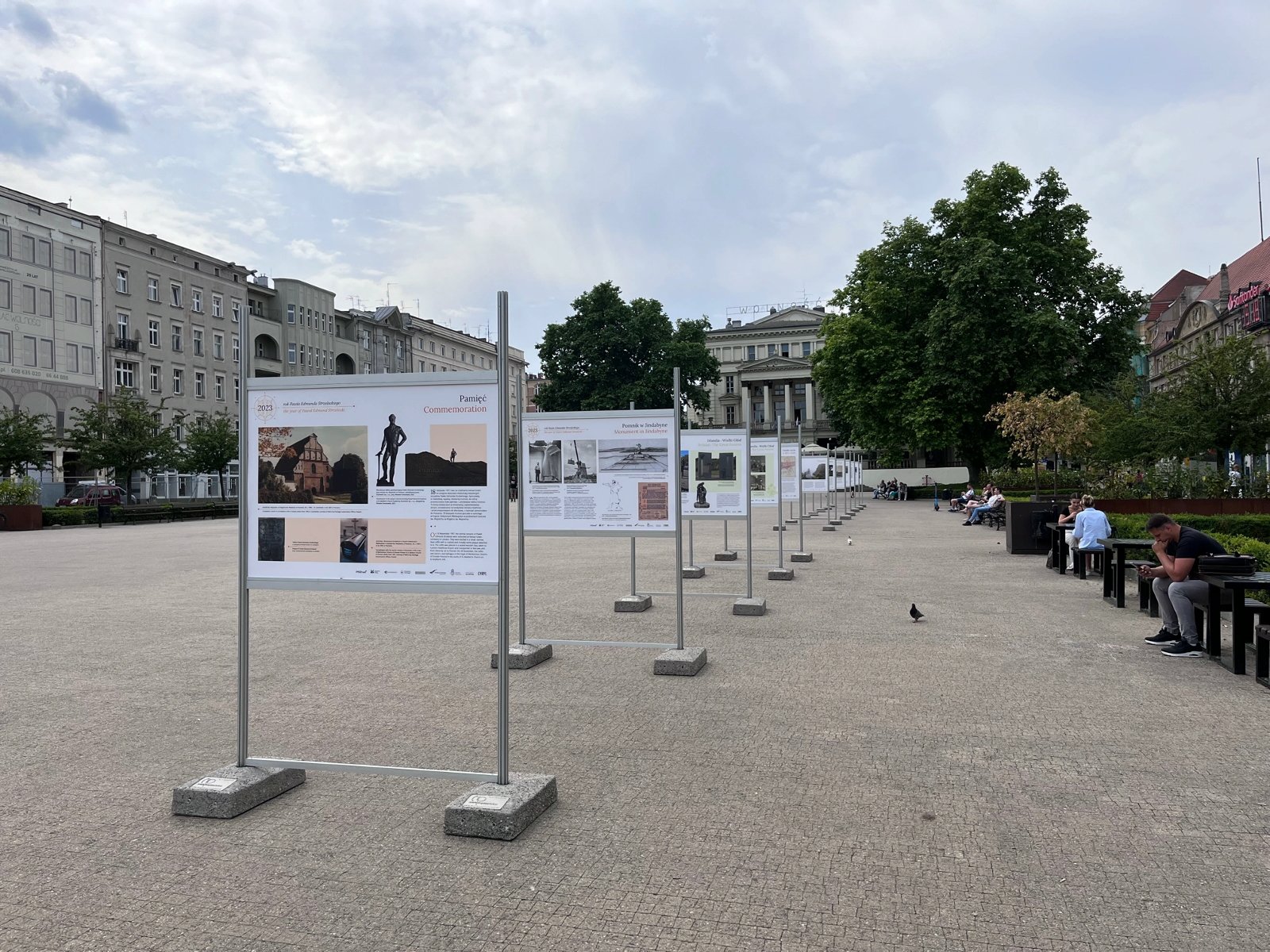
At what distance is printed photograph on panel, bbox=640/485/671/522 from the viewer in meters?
9.16

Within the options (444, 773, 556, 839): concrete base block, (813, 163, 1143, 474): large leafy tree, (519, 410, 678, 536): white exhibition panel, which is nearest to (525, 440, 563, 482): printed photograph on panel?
(519, 410, 678, 536): white exhibition panel

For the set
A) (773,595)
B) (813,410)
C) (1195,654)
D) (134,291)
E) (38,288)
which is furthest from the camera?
(813,410)

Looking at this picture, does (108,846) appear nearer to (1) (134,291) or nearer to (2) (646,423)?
(2) (646,423)

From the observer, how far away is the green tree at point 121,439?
44.0m

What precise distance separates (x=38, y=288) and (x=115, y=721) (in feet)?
185

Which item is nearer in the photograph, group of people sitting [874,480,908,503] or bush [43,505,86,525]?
bush [43,505,86,525]

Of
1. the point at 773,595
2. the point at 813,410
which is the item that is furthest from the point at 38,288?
the point at 813,410

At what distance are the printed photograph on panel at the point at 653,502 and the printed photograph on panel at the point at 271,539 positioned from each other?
14.2 feet

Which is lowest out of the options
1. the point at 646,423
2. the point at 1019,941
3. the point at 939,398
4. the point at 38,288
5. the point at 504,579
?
the point at 1019,941

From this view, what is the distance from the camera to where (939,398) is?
1842 inches

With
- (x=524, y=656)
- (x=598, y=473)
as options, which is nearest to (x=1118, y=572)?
(x=598, y=473)

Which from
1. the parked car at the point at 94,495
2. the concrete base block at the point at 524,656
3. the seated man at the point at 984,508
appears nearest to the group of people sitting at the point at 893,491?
the seated man at the point at 984,508

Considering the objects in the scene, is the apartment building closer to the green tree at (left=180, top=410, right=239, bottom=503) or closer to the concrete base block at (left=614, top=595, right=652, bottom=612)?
the green tree at (left=180, top=410, right=239, bottom=503)

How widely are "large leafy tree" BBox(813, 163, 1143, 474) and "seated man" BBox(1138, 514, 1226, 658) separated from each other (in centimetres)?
3612
